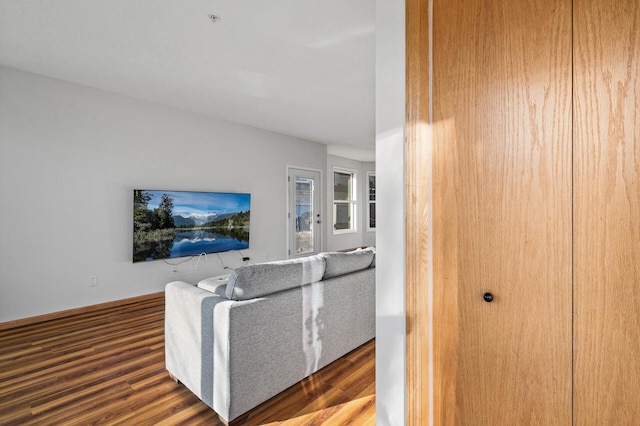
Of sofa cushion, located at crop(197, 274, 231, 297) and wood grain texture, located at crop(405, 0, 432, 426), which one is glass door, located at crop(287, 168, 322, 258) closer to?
sofa cushion, located at crop(197, 274, 231, 297)

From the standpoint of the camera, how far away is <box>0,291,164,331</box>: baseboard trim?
313 cm

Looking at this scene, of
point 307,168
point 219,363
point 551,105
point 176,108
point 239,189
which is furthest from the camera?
point 307,168

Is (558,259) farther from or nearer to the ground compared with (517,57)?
nearer to the ground

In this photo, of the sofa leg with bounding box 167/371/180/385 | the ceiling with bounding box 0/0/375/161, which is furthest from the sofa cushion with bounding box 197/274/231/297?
the ceiling with bounding box 0/0/375/161

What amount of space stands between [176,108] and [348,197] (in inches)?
196

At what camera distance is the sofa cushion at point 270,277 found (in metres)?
1.79

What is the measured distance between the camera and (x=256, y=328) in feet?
5.87

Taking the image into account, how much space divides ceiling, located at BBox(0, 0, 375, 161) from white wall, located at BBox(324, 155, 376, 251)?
334 cm

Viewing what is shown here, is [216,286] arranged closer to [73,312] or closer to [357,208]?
[73,312]

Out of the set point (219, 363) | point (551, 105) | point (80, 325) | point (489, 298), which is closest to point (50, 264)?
point (80, 325)

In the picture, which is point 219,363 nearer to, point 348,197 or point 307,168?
point 307,168

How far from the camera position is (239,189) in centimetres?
520

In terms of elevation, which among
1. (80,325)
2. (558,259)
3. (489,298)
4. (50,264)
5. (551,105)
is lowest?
(80,325)

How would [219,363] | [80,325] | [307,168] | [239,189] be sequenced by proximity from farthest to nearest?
[307,168]
[239,189]
[80,325]
[219,363]
